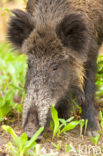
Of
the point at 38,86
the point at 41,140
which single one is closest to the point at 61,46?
the point at 38,86

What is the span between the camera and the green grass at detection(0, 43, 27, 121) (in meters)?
4.19

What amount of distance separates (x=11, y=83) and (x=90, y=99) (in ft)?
6.04

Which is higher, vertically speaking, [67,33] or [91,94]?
[67,33]

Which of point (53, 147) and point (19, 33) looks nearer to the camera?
point (53, 147)

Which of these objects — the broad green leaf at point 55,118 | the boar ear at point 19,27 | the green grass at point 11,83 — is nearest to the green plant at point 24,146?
the broad green leaf at point 55,118

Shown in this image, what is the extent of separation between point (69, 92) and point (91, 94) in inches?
19.5

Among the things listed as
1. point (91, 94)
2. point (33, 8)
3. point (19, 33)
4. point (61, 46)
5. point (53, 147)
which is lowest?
point (53, 147)

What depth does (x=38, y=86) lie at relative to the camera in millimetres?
3295

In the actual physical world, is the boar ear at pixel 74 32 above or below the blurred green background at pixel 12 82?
above

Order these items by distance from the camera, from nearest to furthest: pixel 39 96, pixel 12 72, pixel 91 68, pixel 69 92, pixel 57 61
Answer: pixel 39 96 < pixel 57 61 < pixel 69 92 < pixel 91 68 < pixel 12 72

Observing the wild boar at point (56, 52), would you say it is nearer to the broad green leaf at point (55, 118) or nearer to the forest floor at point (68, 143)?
the broad green leaf at point (55, 118)

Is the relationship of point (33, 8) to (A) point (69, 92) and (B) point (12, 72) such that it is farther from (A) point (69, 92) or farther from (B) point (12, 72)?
(B) point (12, 72)

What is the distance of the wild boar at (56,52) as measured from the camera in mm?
3270

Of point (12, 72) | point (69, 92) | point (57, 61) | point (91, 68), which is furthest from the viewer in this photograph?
point (12, 72)
